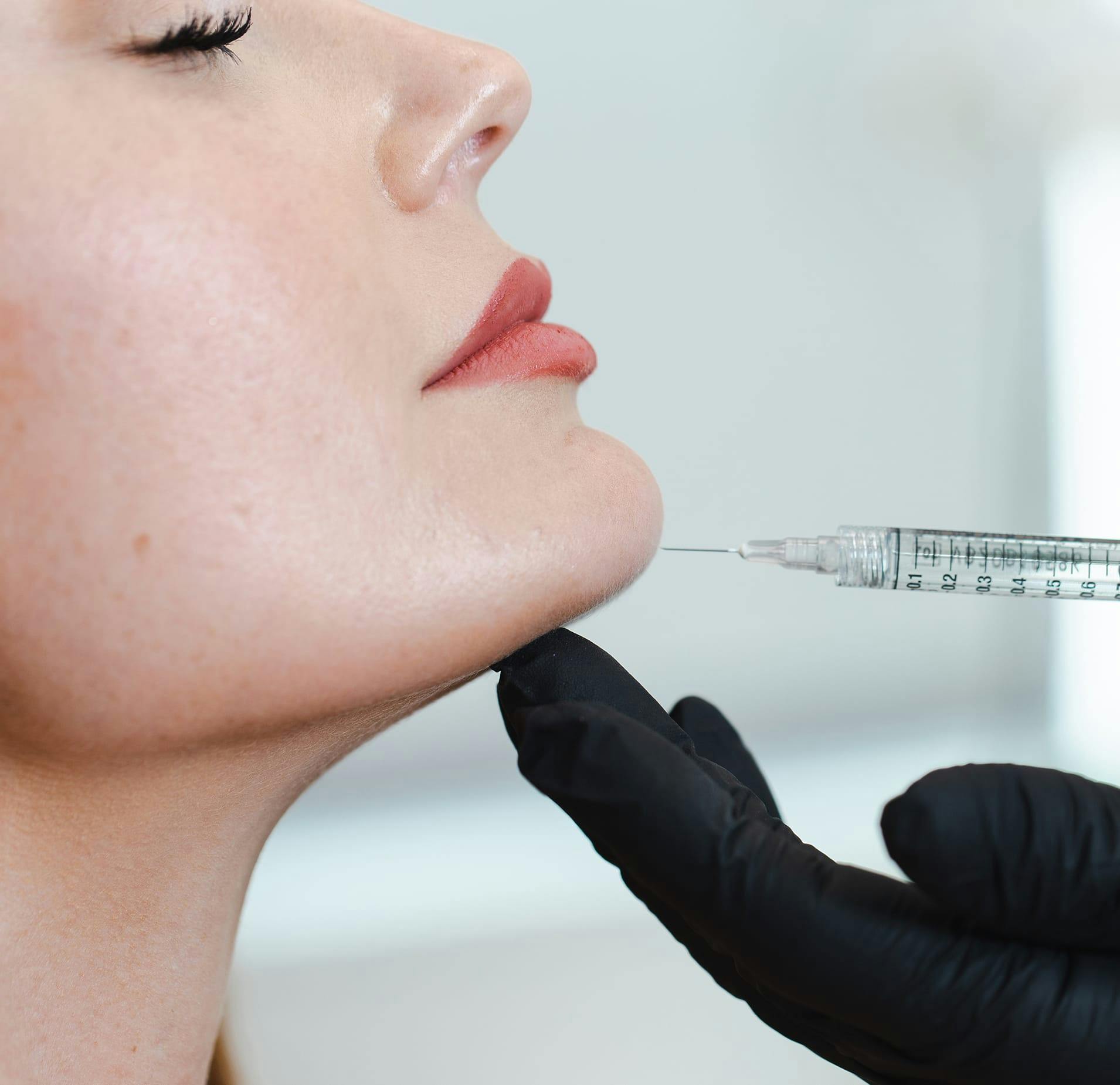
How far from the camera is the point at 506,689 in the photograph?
1003 mm

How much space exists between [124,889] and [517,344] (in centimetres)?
57

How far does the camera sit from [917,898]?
0.79 meters

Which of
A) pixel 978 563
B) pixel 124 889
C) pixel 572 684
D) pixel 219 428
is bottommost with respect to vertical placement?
pixel 124 889

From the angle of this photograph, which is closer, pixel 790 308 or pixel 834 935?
pixel 834 935

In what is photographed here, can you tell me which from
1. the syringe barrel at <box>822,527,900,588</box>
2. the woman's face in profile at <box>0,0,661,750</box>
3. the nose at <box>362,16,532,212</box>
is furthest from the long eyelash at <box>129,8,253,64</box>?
the syringe barrel at <box>822,527,900,588</box>

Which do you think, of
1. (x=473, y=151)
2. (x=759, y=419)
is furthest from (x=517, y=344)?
(x=759, y=419)

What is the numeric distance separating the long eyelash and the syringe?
2.05 ft

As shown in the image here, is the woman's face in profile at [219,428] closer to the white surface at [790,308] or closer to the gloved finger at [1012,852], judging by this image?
the gloved finger at [1012,852]

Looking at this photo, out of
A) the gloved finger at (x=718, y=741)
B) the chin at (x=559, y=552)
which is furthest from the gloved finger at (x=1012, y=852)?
the gloved finger at (x=718, y=741)

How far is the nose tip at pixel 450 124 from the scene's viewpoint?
0.86 m

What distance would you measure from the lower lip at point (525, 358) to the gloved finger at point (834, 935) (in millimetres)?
278

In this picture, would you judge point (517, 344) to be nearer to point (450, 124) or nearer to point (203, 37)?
point (450, 124)

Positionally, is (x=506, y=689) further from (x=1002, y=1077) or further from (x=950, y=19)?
(x=950, y=19)

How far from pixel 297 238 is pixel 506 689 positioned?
1.49 ft
